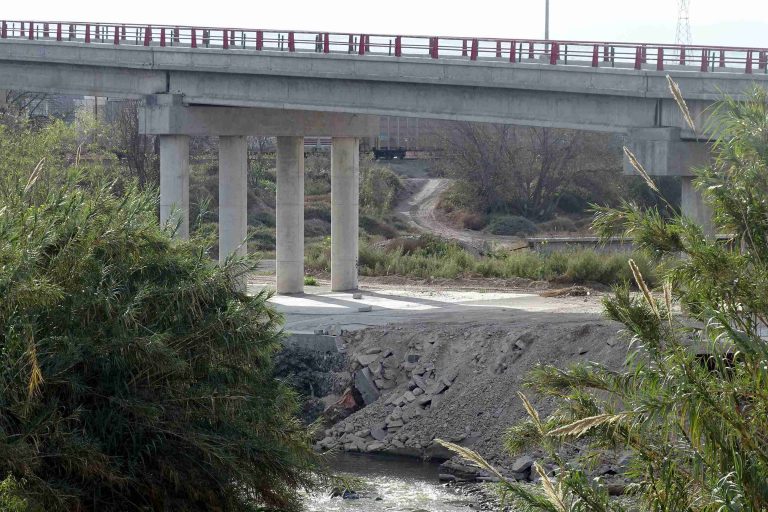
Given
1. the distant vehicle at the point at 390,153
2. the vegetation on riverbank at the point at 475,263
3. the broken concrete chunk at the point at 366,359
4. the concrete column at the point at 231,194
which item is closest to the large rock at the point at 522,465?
the broken concrete chunk at the point at 366,359

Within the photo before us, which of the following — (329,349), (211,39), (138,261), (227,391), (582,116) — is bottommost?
(329,349)

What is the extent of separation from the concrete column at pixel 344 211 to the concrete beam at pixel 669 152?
1171cm

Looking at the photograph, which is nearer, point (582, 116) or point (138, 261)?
point (138, 261)

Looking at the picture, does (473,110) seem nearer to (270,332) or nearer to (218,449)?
(270,332)

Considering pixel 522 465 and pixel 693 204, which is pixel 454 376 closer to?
pixel 522 465

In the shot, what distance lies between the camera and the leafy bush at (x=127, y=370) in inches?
540

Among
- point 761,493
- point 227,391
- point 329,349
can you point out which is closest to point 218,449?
point 227,391

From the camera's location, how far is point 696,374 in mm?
9797

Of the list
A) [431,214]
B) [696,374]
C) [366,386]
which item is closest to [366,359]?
[366,386]

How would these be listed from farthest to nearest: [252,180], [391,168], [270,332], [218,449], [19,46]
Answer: [391,168], [252,180], [19,46], [270,332], [218,449]

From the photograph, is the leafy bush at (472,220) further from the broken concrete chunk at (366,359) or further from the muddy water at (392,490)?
the muddy water at (392,490)

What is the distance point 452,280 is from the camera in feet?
142

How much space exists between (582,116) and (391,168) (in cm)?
5385

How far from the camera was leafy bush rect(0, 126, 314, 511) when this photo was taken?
1373 centimetres
